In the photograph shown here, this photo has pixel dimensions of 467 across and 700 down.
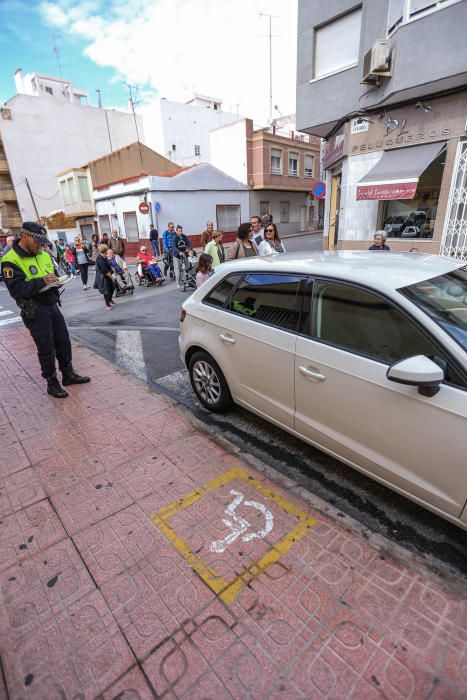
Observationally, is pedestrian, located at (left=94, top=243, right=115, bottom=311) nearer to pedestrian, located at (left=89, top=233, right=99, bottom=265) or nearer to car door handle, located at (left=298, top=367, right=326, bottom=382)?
car door handle, located at (left=298, top=367, right=326, bottom=382)

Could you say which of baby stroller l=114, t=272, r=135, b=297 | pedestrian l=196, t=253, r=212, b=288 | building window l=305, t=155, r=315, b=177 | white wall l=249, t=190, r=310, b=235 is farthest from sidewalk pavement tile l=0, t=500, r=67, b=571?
building window l=305, t=155, r=315, b=177

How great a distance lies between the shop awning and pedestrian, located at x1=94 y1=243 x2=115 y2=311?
670 centimetres

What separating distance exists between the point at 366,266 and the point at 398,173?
7.29 metres

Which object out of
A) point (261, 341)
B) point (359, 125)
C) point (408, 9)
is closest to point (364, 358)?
point (261, 341)

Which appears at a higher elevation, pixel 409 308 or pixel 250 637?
pixel 409 308

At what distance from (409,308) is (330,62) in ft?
35.5

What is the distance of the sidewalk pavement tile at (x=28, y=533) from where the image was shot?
2.28m

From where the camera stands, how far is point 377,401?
2.20m

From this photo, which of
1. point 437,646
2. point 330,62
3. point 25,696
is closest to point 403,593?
point 437,646

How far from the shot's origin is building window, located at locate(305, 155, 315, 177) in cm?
2948

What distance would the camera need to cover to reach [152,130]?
32.8 metres

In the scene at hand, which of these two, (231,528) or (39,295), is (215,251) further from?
(231,528)

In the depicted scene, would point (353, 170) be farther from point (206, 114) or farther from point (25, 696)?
point (206, 114)

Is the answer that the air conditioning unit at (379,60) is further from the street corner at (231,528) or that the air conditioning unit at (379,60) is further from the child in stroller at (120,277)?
the street corner at (231,528)
